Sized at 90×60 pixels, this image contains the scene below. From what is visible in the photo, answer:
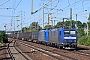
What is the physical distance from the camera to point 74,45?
36.4 m

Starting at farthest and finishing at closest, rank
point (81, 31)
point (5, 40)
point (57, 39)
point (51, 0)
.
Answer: point (5, 40), point (81, 31), point (57, 39), point (51, 0)

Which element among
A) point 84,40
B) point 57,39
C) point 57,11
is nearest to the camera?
point 57,39

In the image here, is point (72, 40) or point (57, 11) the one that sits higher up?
point (57, 11)

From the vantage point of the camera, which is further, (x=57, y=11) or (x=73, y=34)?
(x=57, y=11)

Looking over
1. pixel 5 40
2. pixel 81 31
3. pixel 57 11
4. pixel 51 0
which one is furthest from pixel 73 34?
pixel 5 40

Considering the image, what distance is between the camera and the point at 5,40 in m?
81.6

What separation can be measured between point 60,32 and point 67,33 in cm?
111

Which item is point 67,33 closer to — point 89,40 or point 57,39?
point 57,39

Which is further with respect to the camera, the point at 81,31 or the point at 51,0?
the point at 81,31

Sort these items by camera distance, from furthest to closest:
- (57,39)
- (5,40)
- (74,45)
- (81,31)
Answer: (5,40) → (81,31) → (57,39) → (74,45)

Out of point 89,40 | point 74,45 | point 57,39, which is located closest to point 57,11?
point 89,40

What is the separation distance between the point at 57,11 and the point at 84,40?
1007 centimetres

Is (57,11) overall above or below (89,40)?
above

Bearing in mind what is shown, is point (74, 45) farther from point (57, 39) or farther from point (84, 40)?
point (84, 40)
